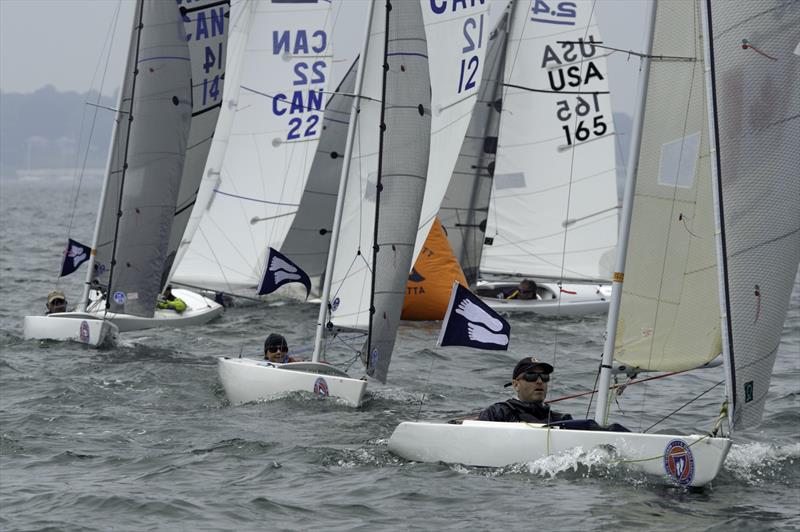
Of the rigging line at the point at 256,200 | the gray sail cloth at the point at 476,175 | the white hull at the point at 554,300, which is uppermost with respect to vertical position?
the gray sail cloth at the point at 476,175

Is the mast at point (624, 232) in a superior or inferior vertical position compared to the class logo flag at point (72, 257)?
superior

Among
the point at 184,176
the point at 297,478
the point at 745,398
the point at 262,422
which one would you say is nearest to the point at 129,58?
the point at 184,176

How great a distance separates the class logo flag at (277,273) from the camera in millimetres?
14734

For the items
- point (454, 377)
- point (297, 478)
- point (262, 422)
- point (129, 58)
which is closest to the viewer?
point (297, 478)

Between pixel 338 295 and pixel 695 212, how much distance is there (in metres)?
5.28

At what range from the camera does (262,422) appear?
12.9 meters

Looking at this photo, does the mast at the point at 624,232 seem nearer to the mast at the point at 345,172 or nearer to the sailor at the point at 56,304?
the mast at the point at 345,172

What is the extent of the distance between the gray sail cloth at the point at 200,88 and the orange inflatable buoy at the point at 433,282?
400 centimetres

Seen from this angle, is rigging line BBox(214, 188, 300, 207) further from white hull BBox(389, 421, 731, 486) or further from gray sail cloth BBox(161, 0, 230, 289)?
white hull BBox(389, 421, 731, 486)

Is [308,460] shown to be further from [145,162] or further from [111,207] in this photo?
[111,207]

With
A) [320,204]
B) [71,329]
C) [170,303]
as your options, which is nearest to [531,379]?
[71,329]

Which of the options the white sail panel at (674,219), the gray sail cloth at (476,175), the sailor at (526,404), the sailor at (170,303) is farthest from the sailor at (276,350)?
the gray sail cloth at (476,175)

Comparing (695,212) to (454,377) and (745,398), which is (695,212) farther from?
(454,377)

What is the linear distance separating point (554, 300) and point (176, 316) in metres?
7.15
